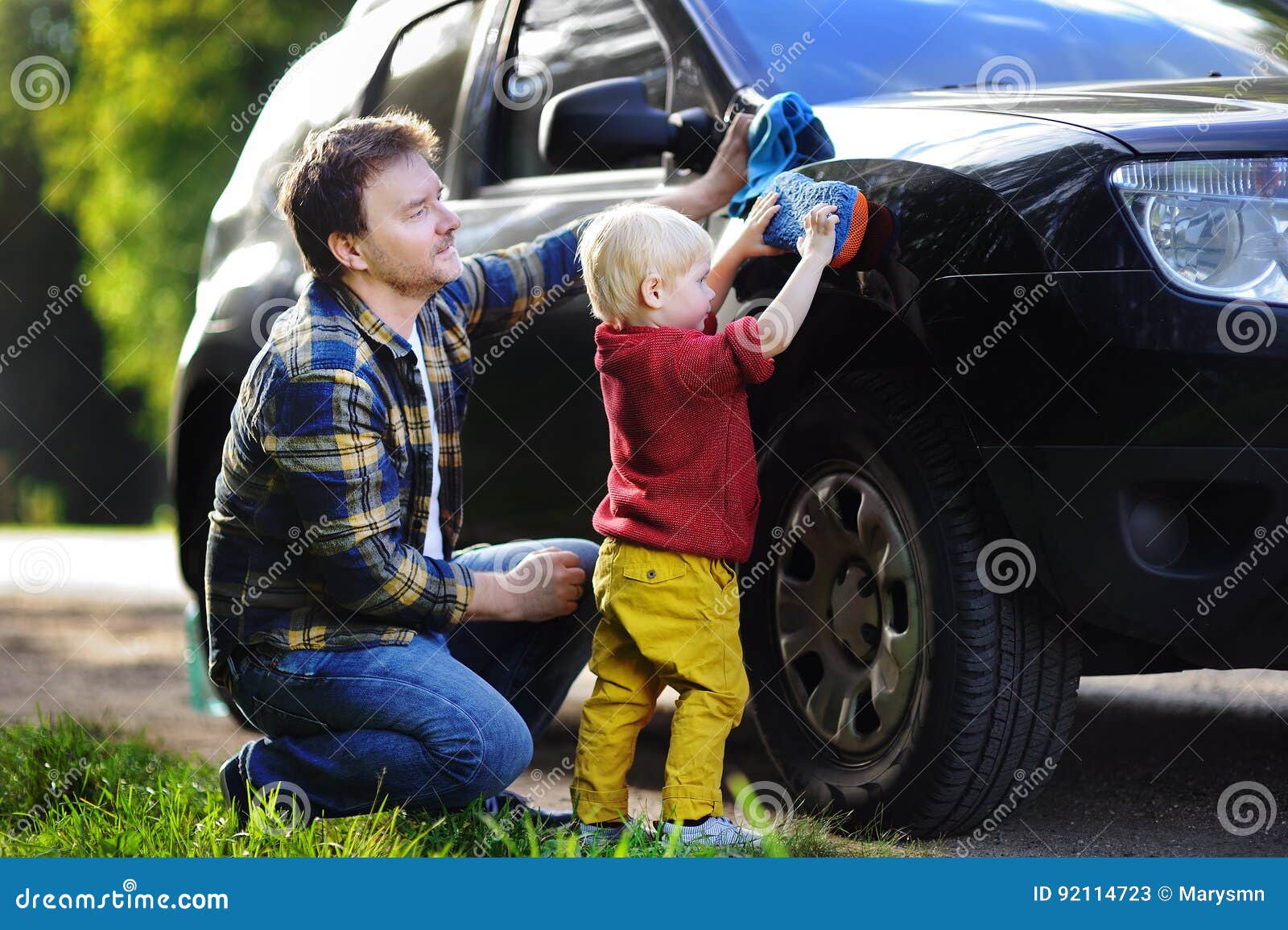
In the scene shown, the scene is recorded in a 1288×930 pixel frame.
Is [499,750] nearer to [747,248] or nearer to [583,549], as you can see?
[583,549]

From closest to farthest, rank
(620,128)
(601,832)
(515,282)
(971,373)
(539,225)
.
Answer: (971,373)
(601,832)
(620,128)
(515,282)
(539,225)

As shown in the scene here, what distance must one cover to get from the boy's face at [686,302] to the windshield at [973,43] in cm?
54

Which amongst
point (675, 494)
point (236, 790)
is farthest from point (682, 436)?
point (236, 790)

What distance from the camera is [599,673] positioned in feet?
9.27

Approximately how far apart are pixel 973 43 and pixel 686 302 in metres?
1.10

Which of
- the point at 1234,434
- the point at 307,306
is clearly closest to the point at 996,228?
the point at 1234,434

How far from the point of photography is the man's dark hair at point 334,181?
2896mm

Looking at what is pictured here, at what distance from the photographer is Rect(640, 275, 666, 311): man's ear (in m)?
2.66

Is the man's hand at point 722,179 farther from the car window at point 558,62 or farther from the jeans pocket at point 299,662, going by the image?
the jeans pocket at point 299,662

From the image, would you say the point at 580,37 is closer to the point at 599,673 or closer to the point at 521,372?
the point at 521,372

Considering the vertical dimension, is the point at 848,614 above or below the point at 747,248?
below

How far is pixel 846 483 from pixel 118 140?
1359 centimetres

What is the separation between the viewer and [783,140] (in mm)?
2883

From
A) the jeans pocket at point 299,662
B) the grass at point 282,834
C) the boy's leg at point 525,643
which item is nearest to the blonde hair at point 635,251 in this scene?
the boy's leg at point 525,643
